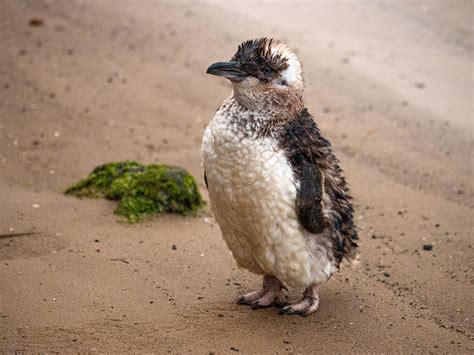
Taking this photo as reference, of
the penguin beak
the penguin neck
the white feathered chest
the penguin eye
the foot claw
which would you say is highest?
the penguin eye

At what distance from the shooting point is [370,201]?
25.6 ft

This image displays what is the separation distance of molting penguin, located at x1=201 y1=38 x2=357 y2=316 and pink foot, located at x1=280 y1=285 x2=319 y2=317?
24 cm

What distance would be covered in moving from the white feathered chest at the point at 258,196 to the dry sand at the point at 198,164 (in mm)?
523

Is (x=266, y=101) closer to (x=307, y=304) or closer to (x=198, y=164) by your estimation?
(x=307, y=304)

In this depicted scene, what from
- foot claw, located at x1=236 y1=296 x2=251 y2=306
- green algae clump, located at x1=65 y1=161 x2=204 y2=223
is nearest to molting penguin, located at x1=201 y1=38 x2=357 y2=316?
foot claw, located at x1=236 y1=296 x2=251 y2=306

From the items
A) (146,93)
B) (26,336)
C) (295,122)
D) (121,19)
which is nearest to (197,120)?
(146,93)

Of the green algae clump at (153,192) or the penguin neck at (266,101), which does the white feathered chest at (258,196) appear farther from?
the green algae clump at (153,192)

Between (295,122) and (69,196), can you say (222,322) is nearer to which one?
(295,122)

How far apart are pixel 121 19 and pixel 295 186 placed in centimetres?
806

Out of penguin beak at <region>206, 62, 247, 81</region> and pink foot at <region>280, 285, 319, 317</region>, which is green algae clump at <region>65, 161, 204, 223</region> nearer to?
pink foot at <region>280, 285, 319, 317</region>

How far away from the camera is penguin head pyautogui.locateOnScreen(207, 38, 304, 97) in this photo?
5.13 m

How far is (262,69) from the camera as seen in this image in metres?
5.13

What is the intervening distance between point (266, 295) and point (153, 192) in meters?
2.02

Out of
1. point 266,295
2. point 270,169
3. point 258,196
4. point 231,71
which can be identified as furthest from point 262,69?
point 266,295
